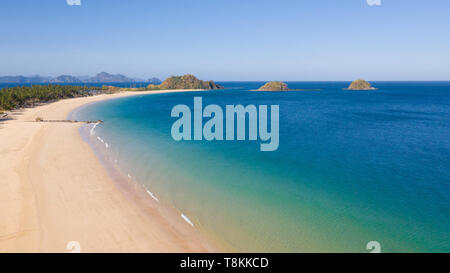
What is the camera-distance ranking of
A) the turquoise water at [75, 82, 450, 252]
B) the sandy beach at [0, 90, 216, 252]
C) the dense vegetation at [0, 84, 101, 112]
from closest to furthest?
the sandy beach at [0, 90, 216, 252] → the turquoise water at [75, 82, 450, 252] → the dense vegetation at [0, 84, 101, 112]

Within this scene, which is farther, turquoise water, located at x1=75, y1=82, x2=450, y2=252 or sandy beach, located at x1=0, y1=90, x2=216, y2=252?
turquoise water, located at x1=75, y1=82, x2=450, y2=252

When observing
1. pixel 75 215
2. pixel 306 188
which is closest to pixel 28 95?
pixel 75 215

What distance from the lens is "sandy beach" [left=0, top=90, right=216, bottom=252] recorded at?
1286 centimetres

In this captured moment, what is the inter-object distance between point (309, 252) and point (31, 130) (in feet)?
156

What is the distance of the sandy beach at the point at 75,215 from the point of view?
42.2 ft

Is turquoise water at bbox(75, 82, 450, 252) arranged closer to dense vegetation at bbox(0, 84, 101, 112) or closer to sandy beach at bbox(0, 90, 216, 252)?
sandy beach at bbox(0, 90, 216, 252)

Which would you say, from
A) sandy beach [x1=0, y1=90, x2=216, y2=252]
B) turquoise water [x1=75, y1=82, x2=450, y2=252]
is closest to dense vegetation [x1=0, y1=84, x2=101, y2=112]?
turquoise water [x1=75, y1=82, x2=450, y2=252]

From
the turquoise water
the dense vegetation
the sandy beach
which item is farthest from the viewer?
the dense vegetation

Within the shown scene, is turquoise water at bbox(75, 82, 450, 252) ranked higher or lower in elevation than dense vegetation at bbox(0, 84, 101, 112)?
lower

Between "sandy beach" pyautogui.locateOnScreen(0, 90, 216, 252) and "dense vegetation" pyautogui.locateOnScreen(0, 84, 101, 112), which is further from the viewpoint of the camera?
"dense vegetation" pyautogui.locateOnScreen(0, 84, 101, 112)

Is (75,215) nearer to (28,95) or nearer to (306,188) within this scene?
(306,188)

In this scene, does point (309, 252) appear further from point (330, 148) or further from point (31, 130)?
point (31, 130)

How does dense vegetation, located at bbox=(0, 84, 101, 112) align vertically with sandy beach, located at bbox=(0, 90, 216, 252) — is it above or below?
above

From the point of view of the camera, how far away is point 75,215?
50.6 feet
